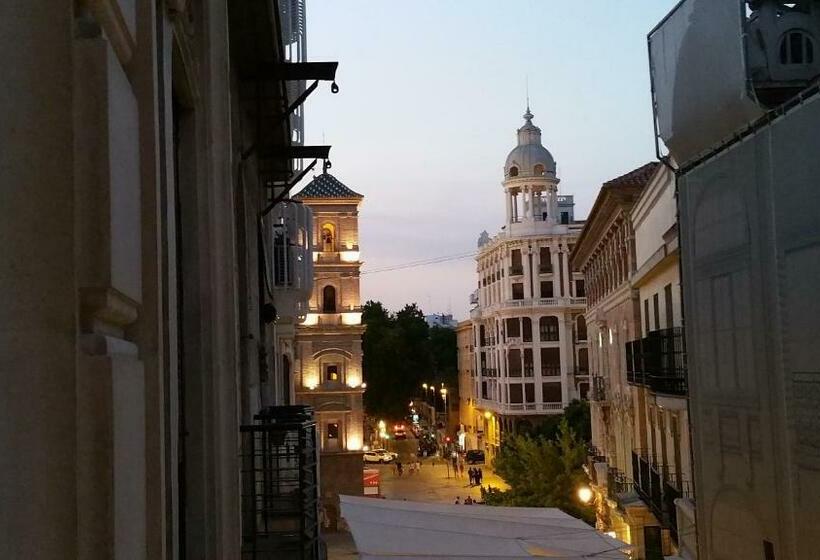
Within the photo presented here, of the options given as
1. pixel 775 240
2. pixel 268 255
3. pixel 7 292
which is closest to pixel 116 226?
pixel 7 292

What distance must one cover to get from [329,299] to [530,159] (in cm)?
2406

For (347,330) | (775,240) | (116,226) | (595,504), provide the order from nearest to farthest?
(116,226) → (775,240) → (595,504) → (347,330)

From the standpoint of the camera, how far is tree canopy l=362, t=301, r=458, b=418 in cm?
7338

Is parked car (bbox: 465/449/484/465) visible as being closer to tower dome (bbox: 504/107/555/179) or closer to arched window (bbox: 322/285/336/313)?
tower dome (bbox: 504/107/555/179)

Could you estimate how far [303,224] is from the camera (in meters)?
14.4

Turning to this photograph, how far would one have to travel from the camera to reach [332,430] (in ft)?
155

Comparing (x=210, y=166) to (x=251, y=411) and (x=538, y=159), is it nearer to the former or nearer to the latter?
(x=251, y=411)

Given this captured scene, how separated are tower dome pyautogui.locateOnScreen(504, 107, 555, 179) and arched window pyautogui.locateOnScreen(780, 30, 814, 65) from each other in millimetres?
60239

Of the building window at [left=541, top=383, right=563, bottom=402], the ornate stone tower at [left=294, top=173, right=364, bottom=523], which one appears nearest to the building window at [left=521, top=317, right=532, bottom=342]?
the building window at [left=541, top=383, right=563, bottom=402]

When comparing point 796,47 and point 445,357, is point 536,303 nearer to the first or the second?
point 445,357

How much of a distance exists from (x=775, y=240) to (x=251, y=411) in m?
5.38

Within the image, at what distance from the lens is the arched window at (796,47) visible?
7.36 m

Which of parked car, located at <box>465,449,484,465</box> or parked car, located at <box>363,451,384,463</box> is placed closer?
parked car, located at <box>465,449,484,465</box>

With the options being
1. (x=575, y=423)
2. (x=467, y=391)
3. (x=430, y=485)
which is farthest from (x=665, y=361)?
(x=467, y=391)
